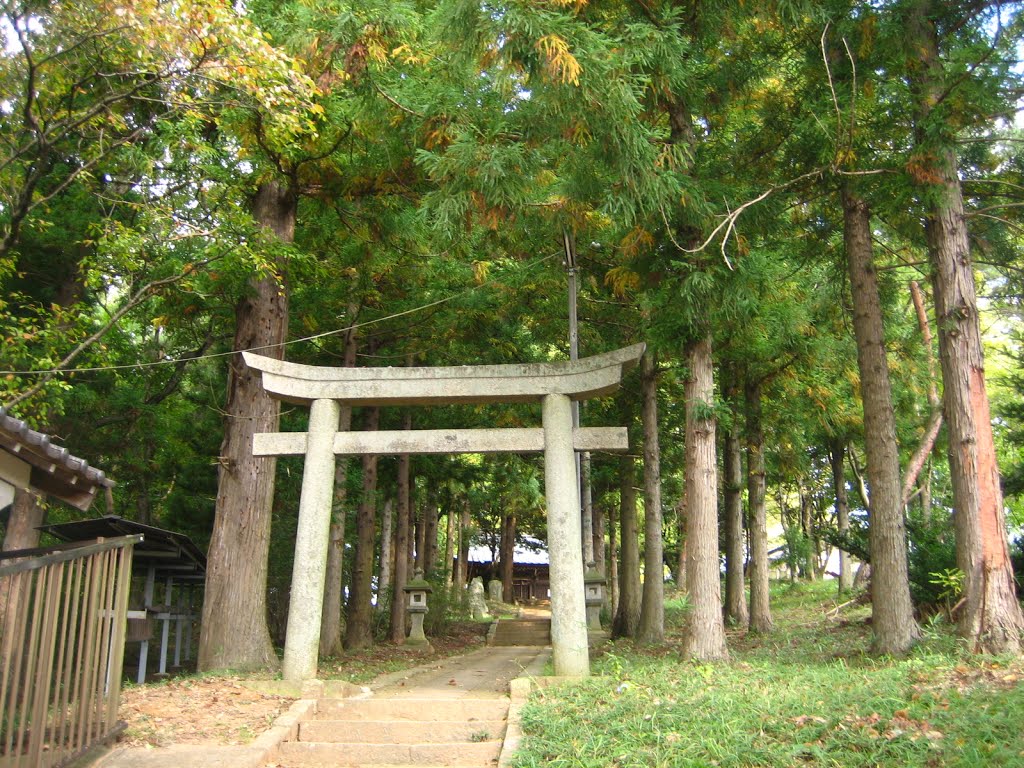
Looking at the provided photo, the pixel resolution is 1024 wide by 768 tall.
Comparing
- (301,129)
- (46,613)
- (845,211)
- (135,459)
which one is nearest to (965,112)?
(845,211)

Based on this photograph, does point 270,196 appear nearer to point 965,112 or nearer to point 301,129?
point 301,129

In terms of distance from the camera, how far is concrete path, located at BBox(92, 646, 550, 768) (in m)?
5.81

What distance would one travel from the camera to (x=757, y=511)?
16422 millimetres

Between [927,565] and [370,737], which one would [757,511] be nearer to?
[927,565]

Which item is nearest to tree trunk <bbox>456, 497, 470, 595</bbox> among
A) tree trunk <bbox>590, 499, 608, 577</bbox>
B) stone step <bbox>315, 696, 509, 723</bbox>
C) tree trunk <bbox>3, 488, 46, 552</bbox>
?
tree trunk <bbox>590, 499, 608, 577</bbox>

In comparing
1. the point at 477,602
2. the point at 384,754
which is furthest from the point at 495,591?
A: the point at 384,754

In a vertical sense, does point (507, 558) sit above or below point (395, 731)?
above

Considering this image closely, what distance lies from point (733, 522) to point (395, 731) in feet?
36.1

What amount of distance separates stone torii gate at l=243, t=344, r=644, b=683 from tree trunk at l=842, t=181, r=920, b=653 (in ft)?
9.78

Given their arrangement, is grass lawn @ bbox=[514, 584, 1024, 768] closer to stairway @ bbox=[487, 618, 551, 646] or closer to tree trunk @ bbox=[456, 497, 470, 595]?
stairway @ bbox=[487, 618, 551, 646]

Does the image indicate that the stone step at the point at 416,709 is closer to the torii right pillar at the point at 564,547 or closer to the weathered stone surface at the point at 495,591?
the torii right pillar at the point at 564,547

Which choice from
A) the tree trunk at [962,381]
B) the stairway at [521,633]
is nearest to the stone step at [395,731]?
the tree trunk at [962,381]

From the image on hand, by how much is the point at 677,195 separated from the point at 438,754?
6.38 m

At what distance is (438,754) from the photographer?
650 centimetres
